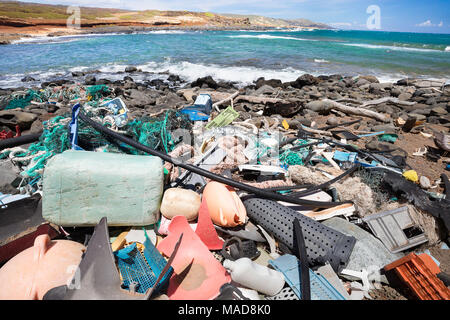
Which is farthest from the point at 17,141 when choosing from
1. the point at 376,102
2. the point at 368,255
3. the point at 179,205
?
the point at 376,102

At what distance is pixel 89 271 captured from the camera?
1.49 m

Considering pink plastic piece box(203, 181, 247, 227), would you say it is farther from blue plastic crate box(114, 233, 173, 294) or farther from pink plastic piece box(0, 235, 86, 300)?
pink plastic piece box(0, 235, 86, 300)

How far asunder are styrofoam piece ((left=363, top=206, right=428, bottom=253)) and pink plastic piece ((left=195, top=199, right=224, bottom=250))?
1590 millimetres

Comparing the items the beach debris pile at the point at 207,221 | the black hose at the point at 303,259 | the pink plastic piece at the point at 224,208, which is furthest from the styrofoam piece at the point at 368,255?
the pink plastic piece at the point at 224,208

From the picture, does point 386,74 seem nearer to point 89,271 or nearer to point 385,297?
point 385,297

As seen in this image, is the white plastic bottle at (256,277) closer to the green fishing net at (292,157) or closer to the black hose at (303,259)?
the black hose at (303,259)

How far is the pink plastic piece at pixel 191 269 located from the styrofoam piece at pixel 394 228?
161 centimetres

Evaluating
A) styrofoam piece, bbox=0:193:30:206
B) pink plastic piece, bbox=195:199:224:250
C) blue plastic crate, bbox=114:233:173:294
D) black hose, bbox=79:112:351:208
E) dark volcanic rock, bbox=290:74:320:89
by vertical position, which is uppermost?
dark volcanic rock, bbox=290:74:320:89

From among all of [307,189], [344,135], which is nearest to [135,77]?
[344,135]

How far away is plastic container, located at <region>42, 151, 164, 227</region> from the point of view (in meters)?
1.97

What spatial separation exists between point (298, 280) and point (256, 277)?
0.36 metres

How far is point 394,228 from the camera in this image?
7.64 ft

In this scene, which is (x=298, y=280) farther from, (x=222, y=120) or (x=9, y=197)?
(x=222, y=120)

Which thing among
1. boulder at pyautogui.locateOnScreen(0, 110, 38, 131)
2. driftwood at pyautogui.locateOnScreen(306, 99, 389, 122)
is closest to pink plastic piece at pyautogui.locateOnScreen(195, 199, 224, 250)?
boulder at pyautogui.locateOnScreen(0, 110, 38, 131)
